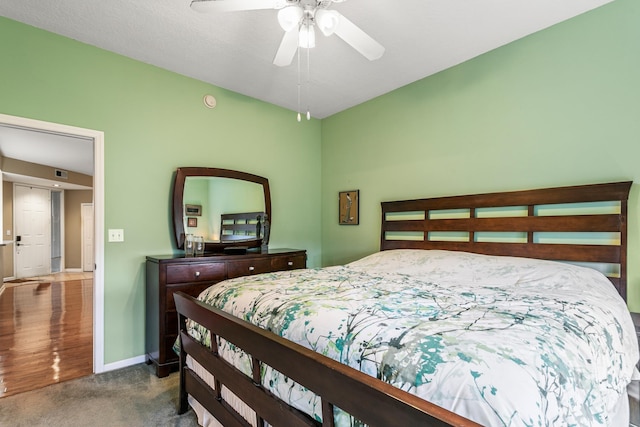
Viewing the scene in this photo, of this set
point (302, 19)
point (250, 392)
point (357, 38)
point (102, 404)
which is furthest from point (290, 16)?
point (102, 404)

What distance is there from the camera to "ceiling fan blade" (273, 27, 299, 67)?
1.92 metres

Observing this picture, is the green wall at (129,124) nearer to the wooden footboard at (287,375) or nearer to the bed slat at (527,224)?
the wooden footboard at (287,375)

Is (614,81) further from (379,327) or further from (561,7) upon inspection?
(379,327)

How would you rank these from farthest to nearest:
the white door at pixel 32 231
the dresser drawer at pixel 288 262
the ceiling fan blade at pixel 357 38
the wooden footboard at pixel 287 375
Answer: the white door at pixel 32 231, the dresser drawer at pixel 288 262, the ceiling fan blade at pixel 357 38, the wooden footboard at pixel 287 375

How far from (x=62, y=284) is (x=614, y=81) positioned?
8746mm

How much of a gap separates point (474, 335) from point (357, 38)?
5.79 ft

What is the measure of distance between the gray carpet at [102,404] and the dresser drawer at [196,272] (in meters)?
0.79

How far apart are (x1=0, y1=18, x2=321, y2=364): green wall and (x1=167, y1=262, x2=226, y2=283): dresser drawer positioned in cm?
50

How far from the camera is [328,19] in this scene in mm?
1723

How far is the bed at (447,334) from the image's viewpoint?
82cm

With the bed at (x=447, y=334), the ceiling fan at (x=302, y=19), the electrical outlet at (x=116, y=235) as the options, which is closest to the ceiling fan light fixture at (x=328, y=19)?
the ceiling fan at (x=302, y=19)

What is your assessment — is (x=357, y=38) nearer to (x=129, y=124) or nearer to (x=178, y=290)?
(x=129, y=124)

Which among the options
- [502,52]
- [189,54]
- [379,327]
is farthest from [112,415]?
[502,52]

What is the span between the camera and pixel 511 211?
2.55m
